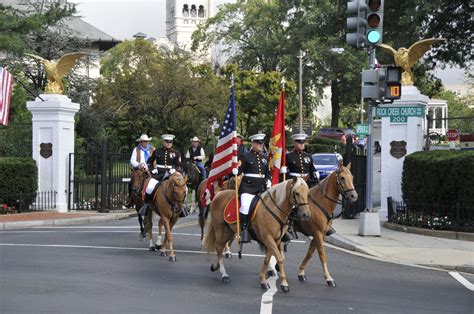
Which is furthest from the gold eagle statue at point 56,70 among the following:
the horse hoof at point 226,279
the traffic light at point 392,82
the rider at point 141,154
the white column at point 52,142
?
the horse hoof at point 226,279

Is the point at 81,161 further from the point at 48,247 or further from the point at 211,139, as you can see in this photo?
the point at 211,139

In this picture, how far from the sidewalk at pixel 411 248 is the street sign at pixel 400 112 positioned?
357 centimetres

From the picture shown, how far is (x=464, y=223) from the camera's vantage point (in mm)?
17891

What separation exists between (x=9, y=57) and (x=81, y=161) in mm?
17881

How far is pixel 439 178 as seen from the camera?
18.8 meters

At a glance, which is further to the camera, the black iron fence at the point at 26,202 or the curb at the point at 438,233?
the black iron fence at the point at 26,202

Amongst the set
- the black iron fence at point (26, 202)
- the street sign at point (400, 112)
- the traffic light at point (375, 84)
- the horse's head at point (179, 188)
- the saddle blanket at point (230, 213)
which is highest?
the traffic light at point (375, 84)

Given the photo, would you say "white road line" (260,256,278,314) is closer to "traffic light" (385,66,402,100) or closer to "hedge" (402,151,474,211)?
"traffic light" (385,66,402,100)

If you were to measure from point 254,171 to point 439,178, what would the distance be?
317 inches

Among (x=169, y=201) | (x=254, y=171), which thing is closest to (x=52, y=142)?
(x=169, y=201)

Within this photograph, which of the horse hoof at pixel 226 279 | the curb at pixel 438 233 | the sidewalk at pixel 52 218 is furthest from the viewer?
the sidewalk at pixel 52 218

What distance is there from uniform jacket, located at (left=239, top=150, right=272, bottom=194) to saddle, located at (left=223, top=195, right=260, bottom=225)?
1.08 feet

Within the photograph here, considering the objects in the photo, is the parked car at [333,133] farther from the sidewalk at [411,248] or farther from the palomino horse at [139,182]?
the palomino horse at [139,182]

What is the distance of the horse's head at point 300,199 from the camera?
10.6 metres
